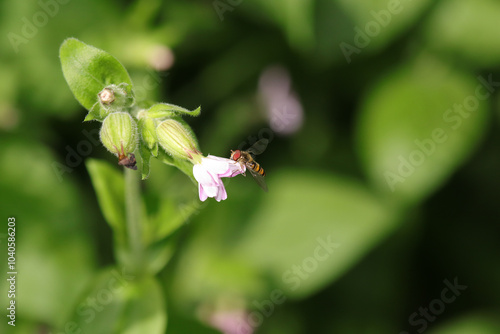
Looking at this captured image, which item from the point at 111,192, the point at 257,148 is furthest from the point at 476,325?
the point at 111,192

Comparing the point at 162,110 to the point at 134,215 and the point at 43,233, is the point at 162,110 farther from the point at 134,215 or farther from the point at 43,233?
the point at 43,233

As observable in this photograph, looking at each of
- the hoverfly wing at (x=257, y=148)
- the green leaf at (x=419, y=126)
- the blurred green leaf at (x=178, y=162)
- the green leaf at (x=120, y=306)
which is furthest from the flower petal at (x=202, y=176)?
the green leaf at (x=419, y=126)

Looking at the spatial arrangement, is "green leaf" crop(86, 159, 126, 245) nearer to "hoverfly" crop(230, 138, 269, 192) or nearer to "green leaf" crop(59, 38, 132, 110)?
"green leaf" crop(59, 38, 132, 110)

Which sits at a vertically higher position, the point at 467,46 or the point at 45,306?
the point at 467,46

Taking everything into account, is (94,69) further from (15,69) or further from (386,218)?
(386,218)

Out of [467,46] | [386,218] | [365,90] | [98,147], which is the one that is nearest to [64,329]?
[98,147]

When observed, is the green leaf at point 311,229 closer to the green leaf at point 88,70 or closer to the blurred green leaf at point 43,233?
the blurred green leaf at point 43,233

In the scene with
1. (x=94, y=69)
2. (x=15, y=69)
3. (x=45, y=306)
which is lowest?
(x=45, y=306)

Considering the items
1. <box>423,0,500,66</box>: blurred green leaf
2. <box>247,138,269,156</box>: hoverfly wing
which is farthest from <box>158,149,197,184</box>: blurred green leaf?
<box>423,0,500,66</box>: blurred green leaf
